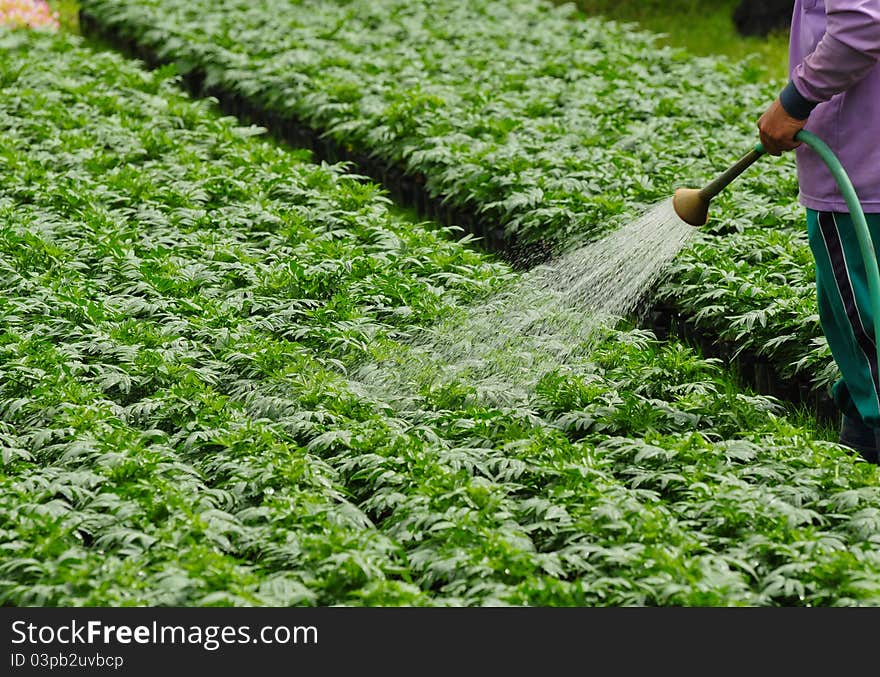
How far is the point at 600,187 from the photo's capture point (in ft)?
23.5

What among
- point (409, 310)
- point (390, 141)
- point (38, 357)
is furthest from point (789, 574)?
point (390, 141)

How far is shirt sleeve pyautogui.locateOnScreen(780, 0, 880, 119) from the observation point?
3.79 metres

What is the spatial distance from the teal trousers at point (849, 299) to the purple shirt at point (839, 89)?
3.5 inches

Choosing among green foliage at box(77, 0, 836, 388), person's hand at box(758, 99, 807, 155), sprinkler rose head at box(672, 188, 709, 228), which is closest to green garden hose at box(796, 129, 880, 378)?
person's hand at box(758, 99, 807, 155)

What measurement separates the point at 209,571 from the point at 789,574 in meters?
1.64

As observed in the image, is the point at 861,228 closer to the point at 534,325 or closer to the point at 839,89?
the point at 839,89

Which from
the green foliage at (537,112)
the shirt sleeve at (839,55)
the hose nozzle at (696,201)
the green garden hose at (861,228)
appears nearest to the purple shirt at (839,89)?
the shirt sleeve at (839,55)

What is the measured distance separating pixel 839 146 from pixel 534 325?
1639mm

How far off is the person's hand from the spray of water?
1143 millimetres

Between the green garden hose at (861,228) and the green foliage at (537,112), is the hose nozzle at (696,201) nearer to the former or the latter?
the green garden hose at (861,228)

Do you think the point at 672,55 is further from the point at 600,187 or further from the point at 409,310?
the point at 409,310

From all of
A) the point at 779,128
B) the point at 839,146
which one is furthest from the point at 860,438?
the point at 779,128

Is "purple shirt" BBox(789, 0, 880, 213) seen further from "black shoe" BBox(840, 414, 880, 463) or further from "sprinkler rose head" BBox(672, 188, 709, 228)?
"black shoe" BBox(840, 414, 880, 463)

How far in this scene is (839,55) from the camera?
3.85 metres
